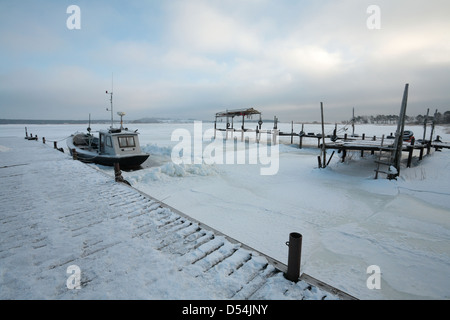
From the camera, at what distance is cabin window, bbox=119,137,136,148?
14.8 meters

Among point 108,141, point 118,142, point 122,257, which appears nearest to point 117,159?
point 118,142

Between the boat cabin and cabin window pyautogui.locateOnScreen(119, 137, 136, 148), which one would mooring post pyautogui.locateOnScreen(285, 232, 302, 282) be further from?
cabin window pyautogui.locateOnScreen(119, 137, 136, 148)

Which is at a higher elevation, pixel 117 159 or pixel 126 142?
pixel 126 142

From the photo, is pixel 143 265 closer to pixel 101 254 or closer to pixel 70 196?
pixel 101 254

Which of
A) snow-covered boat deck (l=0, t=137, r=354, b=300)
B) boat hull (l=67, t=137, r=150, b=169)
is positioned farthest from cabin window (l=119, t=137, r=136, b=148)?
snow-covered boat deck (l=0, t=137, r=354, b=300)

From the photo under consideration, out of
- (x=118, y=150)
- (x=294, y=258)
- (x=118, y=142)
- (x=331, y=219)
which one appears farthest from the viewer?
(x=118, y=142)

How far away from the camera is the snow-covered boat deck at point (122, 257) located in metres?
2.67

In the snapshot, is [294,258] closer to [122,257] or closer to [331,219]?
[122,257]

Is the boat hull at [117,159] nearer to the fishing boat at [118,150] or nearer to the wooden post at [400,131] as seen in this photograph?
the fishing boat at [118,150]

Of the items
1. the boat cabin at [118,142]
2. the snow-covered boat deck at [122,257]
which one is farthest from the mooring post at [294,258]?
the boat cabin at [118,142]

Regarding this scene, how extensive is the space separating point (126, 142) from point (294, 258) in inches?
584

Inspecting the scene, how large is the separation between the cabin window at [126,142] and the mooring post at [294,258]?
14.6m

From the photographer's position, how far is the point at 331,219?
7.37 metres

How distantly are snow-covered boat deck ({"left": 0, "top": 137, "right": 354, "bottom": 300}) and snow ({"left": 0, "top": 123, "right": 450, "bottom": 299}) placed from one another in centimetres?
5
